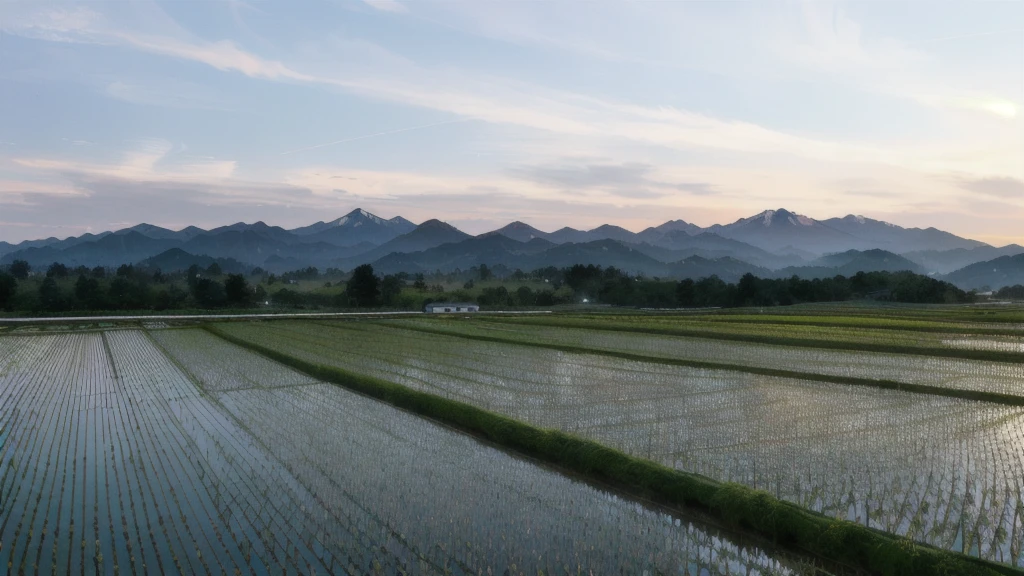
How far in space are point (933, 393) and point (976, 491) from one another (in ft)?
21.8

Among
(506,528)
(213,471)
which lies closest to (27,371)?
(213,471)

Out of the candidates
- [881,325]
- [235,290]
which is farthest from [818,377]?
[235,290]

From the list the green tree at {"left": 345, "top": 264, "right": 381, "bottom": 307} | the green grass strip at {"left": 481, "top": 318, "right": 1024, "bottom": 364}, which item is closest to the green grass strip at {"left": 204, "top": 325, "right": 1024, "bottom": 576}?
the green grass strip at {"left": 481, "top": 318, "right": 1024, "bottom": 364}

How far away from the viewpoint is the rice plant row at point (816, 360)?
47.6 ft

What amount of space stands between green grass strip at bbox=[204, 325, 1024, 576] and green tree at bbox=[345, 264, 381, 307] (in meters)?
52.0

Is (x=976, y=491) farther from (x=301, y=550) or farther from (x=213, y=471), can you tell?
(x=213, y=471)

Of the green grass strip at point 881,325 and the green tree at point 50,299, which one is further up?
the green tree at point 50,299

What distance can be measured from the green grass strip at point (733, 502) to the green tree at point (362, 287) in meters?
52.0

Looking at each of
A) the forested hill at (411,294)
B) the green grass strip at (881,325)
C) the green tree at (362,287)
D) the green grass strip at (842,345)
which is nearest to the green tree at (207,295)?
the forested hill at (411,294)

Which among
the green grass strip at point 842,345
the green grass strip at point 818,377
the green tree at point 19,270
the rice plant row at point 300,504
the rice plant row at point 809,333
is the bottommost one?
the rice plant row at point 300,504

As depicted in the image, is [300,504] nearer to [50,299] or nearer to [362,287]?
[362,287]

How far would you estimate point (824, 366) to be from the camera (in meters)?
16.9

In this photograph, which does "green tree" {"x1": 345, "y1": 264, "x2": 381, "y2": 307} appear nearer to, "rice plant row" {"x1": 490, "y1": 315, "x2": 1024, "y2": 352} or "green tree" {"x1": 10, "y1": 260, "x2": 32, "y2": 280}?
"rice plant row" {"x1": 490, "y1": 315, "x2": 1024, "y2": 352}

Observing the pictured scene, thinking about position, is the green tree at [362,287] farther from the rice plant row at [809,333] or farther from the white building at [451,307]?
the rice plant row at [809,333]
